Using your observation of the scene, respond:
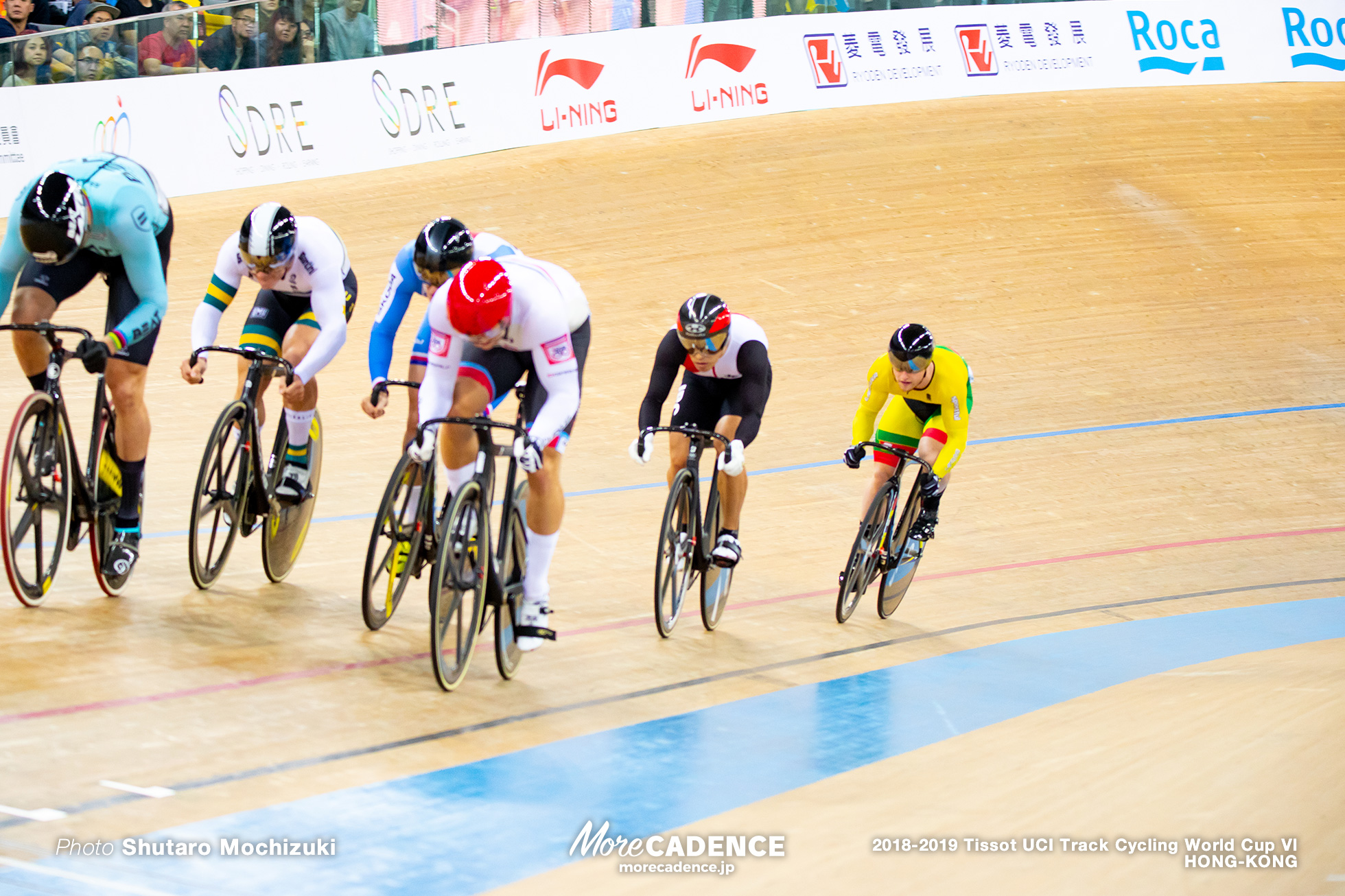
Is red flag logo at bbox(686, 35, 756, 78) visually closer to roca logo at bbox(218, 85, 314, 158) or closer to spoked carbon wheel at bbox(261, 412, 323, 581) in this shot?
roca logo at bbox(218, 85, 314, 158)

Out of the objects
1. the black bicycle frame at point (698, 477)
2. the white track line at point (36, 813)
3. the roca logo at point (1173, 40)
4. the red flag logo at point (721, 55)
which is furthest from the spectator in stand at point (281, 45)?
the roca logo at point (1173, 40)

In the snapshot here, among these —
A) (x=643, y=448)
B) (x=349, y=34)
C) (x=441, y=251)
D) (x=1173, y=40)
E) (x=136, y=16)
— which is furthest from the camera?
(x=1173, y=40)

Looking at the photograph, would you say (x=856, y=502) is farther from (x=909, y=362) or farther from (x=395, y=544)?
(x=395, y=544)

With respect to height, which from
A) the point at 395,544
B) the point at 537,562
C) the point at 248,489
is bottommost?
the point at 537,562

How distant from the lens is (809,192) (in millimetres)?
10812

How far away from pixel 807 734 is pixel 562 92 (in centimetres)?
883

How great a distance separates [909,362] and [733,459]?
0.95 metres

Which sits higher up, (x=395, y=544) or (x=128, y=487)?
(x=128, y=487)

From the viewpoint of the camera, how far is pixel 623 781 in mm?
3107

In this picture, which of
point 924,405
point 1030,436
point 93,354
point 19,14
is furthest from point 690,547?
point 19,14

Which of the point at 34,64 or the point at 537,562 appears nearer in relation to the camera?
the point at 537,562

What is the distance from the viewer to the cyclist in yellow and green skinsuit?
15.7 feet

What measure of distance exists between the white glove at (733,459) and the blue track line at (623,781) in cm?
70

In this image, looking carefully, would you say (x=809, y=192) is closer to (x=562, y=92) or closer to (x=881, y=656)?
(x=562, y=92)
